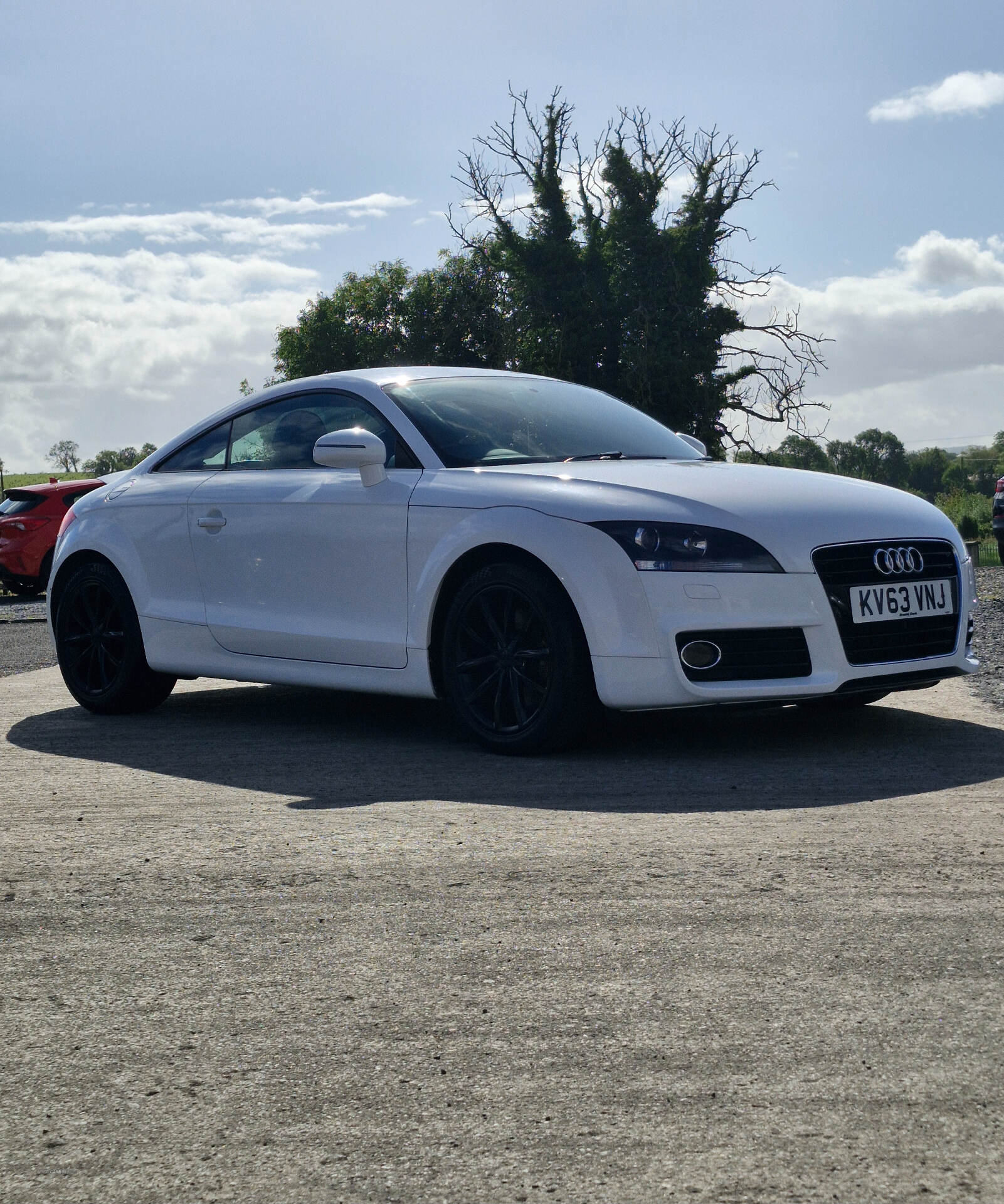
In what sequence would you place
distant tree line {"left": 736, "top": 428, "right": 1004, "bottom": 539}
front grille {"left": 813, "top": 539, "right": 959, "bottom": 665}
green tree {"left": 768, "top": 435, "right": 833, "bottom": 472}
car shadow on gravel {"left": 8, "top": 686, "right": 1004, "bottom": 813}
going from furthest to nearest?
1. distant tree line {"left": 736, "top": 428, "right": 1004, "bottom": 539}
2. green tree {"left": 768, "top": 435, "right": 833, "bottom": 472}
3. front grille {"left": 813, "top": 539, "right": 959, "bottom": 665}
4. car shadow on gravel {"left": 8, "top": 686, "right": 1004, "bottom": 813}

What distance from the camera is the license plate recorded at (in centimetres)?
547

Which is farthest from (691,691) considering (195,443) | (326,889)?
(195,443)

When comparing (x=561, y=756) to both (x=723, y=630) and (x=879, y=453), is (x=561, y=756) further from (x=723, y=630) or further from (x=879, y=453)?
(x=879, y=453)

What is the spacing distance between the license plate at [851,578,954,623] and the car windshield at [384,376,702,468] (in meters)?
1.32

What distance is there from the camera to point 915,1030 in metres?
2.63

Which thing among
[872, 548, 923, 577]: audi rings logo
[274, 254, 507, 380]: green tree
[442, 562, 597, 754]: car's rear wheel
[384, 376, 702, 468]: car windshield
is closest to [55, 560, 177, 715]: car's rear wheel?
[384, 376, 702, 468]: car windshield

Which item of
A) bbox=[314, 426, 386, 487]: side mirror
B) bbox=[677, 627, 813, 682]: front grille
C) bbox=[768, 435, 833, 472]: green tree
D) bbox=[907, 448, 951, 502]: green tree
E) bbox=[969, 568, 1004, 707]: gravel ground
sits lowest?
bbox=[969, 568, 1004, 707]: gravel ground

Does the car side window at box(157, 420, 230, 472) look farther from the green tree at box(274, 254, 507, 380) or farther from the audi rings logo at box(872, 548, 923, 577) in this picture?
the green tree at box(274, 254, 507, 380)

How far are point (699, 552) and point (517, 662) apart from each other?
82 cm

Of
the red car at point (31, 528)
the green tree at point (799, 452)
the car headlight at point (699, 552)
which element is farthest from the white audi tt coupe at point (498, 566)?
the green tree at point (799, 452)

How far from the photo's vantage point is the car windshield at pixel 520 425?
243 inches

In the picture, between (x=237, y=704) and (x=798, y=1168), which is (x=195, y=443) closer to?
(x=237, y=704)

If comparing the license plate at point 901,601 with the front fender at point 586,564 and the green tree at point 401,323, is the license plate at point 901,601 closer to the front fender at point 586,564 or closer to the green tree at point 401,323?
the front fender at point 586,564

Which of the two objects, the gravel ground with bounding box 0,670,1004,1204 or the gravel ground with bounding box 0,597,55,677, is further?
the gravel ground with bounding box 0,597,55,677
